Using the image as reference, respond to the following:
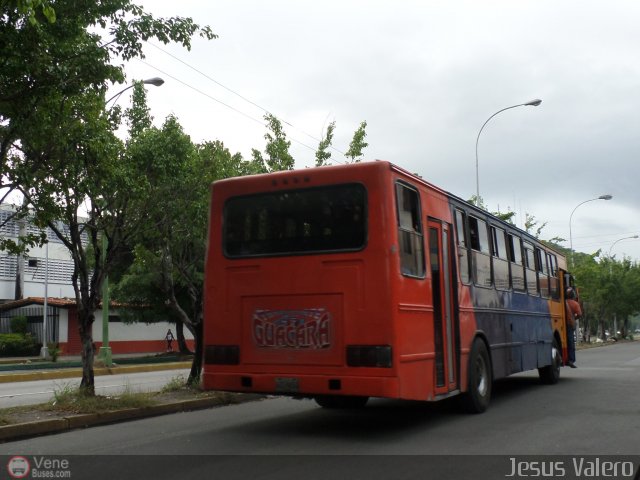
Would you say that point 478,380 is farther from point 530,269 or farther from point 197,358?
point 197,358

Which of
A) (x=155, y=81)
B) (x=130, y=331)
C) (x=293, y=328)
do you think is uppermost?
(x=155, y=81)

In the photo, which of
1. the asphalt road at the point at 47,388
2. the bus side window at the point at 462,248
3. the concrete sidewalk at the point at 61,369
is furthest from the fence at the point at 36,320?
the bus side window at the point at 462,248

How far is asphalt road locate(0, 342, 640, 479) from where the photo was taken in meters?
6.86

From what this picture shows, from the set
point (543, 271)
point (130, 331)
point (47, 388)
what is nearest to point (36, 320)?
point (130, 331)

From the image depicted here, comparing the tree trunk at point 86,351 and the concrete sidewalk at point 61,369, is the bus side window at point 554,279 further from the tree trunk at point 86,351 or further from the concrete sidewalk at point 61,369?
the concrete sidewalk at point 61,369

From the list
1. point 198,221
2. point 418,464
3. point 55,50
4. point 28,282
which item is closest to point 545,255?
point 198,221

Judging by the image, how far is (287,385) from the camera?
8352 millimetres

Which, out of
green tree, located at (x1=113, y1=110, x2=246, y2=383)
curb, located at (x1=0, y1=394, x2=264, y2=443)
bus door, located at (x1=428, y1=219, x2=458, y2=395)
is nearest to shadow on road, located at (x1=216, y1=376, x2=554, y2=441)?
bus door, located at (x1=428, y1=219, x2=458, y2=395)

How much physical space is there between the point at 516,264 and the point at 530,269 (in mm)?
1114

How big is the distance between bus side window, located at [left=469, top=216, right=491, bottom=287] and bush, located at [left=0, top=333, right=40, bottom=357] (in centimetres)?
3092

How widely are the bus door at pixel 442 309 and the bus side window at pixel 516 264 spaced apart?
3.66 meters

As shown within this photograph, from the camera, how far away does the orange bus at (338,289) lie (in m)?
8.09

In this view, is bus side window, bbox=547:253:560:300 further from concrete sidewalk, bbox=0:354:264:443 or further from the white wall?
the white wall

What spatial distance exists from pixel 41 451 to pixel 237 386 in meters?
2.37
